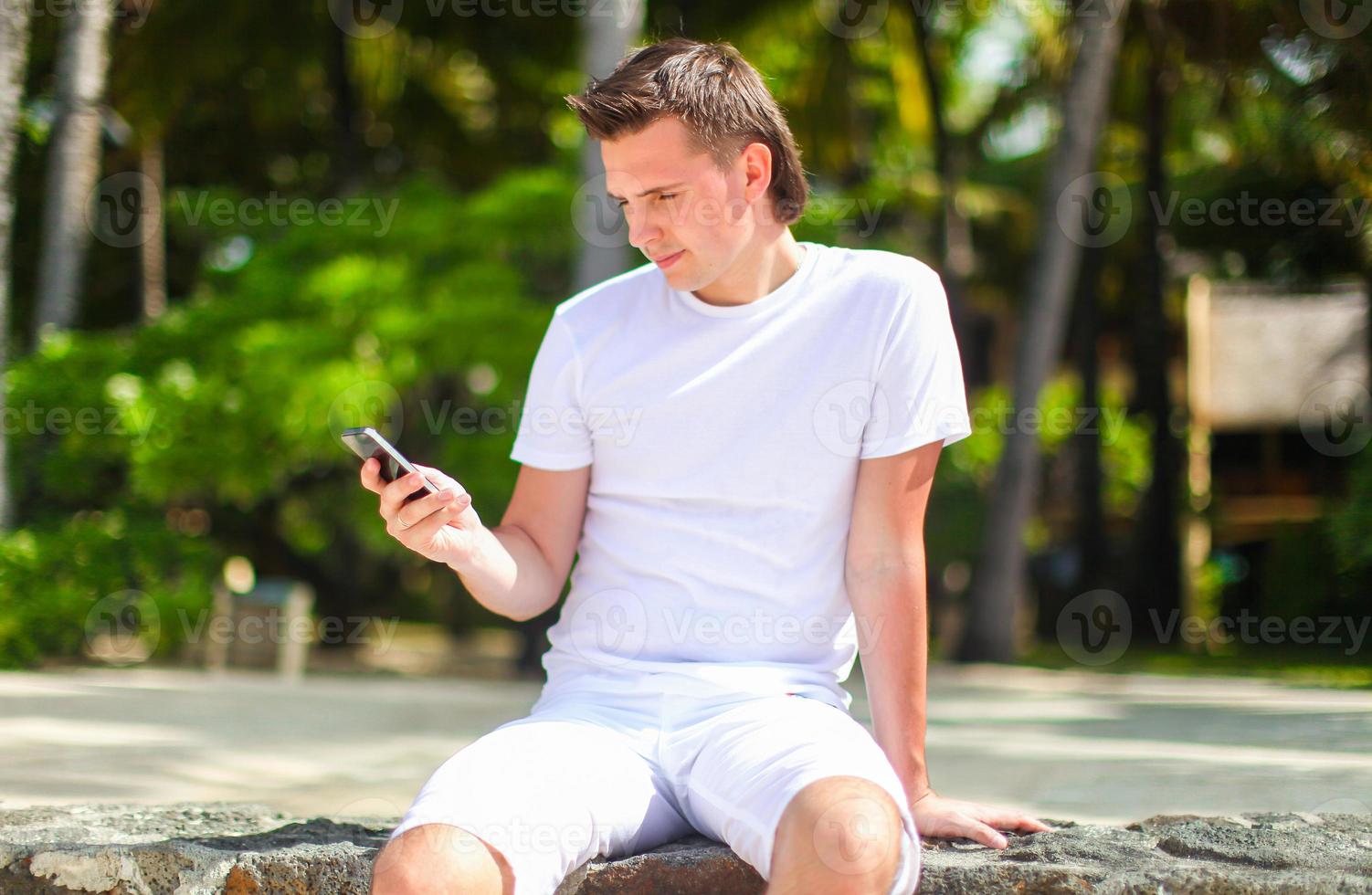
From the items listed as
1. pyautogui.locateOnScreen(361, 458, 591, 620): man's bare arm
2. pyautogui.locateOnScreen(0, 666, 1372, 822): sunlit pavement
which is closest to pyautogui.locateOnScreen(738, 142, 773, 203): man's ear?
pyautogui.locateOnScreen(361, 458, 591, 620): man's bare arm

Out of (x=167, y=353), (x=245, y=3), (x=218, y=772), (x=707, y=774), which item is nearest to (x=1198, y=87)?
(x=245, y=3)

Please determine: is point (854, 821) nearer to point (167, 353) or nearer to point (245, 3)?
point (167, 353)

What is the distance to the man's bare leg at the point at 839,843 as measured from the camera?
5.48 feet

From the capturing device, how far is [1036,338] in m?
10.3

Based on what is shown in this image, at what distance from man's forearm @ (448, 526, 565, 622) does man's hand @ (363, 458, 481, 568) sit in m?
0.07

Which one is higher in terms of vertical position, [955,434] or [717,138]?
[717,138]

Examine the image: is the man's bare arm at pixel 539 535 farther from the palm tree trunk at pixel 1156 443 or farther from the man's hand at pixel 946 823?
the palm tree trunk at pixel 1156 443

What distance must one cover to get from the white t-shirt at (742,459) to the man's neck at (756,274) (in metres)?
0.03

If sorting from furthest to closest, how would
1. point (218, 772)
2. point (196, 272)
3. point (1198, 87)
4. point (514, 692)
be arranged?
point (196, 272) < point (1198, 87) < point (514, 692) < point (218, 772)

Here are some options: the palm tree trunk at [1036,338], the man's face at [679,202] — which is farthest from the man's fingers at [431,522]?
the palm tree trunk at [1036,338]

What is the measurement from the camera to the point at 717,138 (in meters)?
2.20

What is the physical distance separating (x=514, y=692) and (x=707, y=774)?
19.4 ft

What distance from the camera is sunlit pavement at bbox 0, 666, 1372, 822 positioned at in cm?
351

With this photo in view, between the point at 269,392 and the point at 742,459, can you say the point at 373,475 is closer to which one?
the point at 742,459
